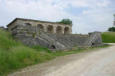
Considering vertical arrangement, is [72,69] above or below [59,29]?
below

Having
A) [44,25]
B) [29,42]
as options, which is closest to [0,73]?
[29,42]

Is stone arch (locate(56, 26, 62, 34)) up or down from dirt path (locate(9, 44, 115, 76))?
up

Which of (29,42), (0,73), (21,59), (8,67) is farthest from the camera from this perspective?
(29,42)

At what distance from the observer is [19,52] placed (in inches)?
257

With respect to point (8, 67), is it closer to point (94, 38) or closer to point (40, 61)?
point (40, 61)

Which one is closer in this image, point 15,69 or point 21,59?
point 15,69

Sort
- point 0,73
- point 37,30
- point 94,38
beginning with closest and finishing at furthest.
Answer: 1. point 0,73
2. point 37,30
3. point 94,38

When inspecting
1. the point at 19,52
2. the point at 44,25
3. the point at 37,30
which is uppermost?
the point at 44,25

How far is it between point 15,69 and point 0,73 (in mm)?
769

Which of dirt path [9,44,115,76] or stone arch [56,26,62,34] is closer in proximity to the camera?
dirt path [9,44,115,76]

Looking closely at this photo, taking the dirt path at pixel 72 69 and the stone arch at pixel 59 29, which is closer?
the dirt path at pixel 72 69

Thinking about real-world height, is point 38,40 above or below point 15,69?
above

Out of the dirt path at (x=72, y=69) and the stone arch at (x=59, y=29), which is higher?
the stone arch at (x=59, y=29)

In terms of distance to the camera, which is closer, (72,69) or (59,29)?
(72,69)
